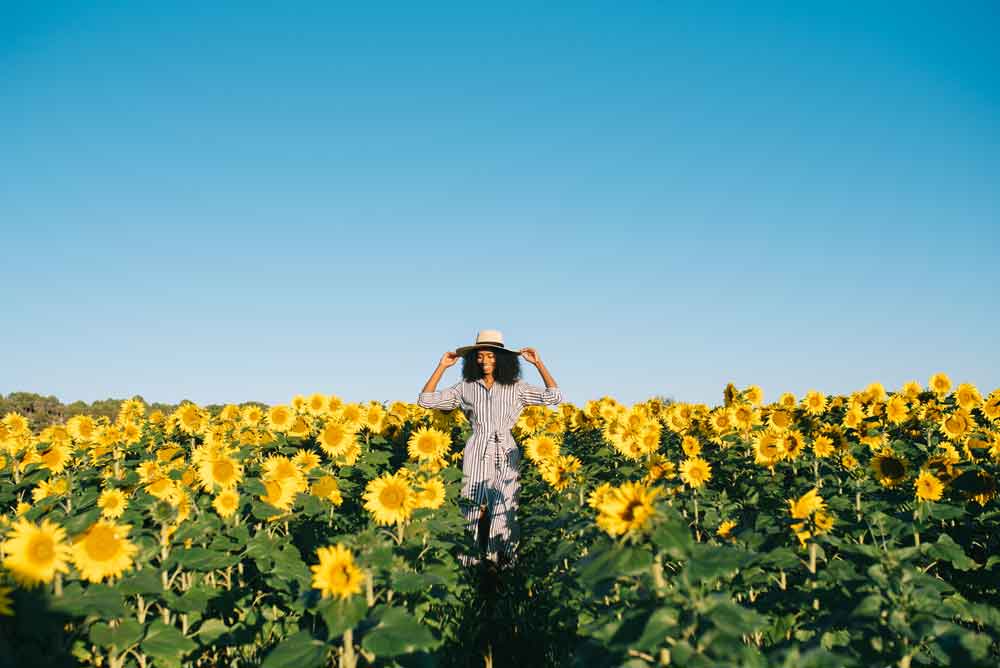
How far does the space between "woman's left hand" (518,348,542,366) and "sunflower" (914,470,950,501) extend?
4.49 meters

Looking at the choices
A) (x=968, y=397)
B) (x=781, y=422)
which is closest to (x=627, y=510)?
(x=781, y=422)

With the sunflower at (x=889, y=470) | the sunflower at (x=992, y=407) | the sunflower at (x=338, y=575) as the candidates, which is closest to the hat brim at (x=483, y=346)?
the sunflower at (x=889, y=470)

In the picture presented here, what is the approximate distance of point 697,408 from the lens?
1224cm

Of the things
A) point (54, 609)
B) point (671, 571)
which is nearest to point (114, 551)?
point (54, 609)

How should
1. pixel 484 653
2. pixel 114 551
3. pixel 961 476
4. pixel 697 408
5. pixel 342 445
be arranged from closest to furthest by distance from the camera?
pixel 114 551, pixel 484 653, pixel 961 476, pixel 342 445, pixel 697 408

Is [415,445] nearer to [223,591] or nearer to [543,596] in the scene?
[543,596]

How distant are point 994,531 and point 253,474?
320 inches

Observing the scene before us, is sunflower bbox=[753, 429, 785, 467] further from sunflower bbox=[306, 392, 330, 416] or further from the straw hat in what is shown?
sunflower bbox=[306, 392, 330, 416]

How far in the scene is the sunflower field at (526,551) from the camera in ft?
10.1

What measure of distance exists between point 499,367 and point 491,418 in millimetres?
862

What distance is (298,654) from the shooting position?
317cm

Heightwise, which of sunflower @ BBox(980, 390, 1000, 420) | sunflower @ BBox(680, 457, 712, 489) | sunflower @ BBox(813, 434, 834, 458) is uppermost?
sunflower @ BBox(980, 390, 1000, 420)

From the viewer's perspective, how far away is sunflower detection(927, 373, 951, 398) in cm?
1198

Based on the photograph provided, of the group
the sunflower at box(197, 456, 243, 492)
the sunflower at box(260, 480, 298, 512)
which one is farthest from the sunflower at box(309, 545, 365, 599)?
the sunflower at box(197, 456, 243, 492)
